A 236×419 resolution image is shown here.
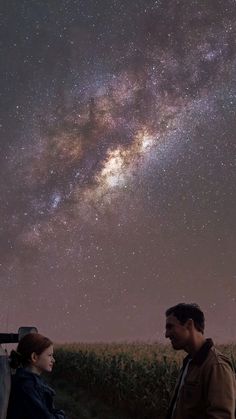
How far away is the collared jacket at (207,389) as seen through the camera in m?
2.98

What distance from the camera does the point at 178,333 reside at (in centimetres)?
332

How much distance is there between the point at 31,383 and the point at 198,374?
1.05m

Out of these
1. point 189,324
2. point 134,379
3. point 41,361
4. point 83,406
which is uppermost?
point 134,379

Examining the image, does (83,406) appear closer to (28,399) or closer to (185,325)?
(28,399)

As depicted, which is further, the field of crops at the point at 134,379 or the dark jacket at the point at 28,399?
the field of crops at the point at 134,379

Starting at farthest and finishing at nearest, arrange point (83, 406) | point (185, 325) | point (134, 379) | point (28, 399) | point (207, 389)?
point (83, 406) < point (134, 379) < point (28, 399) < point (185, 325) < point (207, 389)

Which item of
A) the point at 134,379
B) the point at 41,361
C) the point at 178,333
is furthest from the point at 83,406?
the point at 178,333

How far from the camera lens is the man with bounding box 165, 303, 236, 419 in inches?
118

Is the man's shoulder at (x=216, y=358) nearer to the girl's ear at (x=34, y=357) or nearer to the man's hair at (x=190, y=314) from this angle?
the man's hair at (x=190, y=314)

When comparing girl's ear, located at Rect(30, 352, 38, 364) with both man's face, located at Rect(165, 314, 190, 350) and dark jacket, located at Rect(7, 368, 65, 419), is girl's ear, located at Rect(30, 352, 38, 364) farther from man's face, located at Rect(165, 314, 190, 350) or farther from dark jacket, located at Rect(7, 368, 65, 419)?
man's face, located at Rect(165, 314, 190, 350)

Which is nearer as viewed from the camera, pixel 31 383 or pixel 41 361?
pixel 31 383

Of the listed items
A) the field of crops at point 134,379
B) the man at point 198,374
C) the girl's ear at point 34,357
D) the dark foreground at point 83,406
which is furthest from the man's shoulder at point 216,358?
the dark foreground at point 83,406

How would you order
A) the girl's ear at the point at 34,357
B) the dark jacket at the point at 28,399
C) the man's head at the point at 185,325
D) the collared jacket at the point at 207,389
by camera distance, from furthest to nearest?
the girl's ear at the point at 34,357
the dark jacket at the point at 28,399
the man's head at the point at 185,325
the collared jacket at the point at 207,389

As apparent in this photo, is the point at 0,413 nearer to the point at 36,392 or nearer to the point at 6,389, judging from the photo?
the point at 6,389
